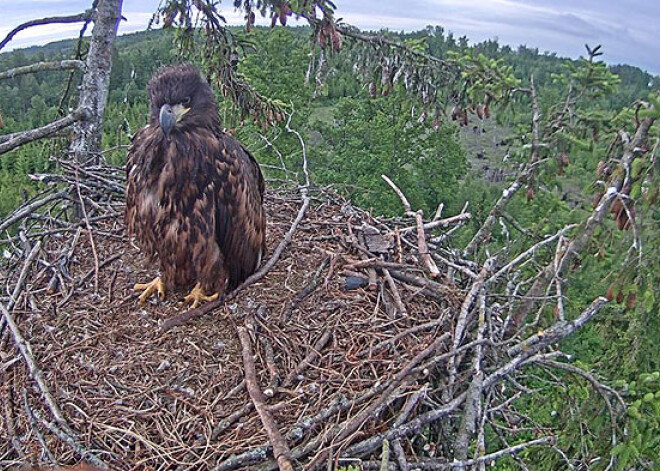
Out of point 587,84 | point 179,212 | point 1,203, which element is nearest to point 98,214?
point 179,212

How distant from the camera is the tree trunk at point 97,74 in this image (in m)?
4.19

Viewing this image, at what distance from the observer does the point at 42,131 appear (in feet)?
12.6

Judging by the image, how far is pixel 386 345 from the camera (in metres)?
3.14

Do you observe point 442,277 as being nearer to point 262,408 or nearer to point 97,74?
point 262,408

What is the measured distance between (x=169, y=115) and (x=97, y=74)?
Result: 190cm

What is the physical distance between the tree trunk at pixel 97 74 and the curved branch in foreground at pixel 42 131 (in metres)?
0.07

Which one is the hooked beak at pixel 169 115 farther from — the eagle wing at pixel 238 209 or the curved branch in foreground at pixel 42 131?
the curved branch in foreground at pixel 42 131

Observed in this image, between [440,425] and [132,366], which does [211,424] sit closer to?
[132,366]

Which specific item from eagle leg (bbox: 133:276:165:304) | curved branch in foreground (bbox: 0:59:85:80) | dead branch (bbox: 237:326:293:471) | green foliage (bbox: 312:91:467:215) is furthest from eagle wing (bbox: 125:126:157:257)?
green foliage (bbox: 312:91:467:215)

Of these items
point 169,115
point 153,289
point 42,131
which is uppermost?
point 169,115

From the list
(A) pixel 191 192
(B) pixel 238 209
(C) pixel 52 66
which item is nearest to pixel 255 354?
(B) pixel 238 209

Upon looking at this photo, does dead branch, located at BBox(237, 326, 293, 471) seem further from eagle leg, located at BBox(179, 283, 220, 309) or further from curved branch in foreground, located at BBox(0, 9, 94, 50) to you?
curved branch in foreground, located at BBox(0, 9, 94, 50)

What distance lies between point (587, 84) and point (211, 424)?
350cm

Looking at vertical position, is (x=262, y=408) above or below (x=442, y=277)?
below
